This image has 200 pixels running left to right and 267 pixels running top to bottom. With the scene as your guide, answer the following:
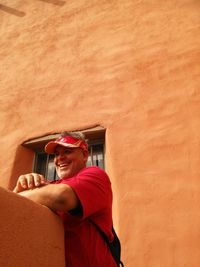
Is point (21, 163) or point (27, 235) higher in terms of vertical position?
point (21, 163)

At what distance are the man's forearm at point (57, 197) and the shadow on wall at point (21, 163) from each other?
2.55 metres

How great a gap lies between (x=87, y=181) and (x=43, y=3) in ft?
17.1

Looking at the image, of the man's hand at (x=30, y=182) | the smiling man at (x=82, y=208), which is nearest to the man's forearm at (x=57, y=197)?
the smiling man at (x=82, y=208)

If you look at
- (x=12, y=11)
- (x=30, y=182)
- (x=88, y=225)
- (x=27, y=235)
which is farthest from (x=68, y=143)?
(x=12, y=11)

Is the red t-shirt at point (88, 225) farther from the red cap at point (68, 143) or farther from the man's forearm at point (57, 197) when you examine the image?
the red cap at point (68, 143)

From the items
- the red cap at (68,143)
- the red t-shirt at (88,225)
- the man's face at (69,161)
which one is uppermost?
the red cap at (68,143)

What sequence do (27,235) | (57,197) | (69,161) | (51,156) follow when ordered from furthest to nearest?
1. (51,156)
2. (69,161)
3. (57,197)
4. (27,235)

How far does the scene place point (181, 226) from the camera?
286cm

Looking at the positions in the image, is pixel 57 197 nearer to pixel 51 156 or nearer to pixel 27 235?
pixel 27 235

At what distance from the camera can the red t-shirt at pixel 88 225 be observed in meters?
1.46

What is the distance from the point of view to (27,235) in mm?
1164

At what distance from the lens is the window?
3887 millimetres

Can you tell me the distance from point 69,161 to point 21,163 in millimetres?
2152

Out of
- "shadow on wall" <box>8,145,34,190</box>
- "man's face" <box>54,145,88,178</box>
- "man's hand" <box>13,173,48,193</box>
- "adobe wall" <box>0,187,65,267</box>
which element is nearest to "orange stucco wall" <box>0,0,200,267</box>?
"shadow on wall" <box>8,145,34,190</box>
